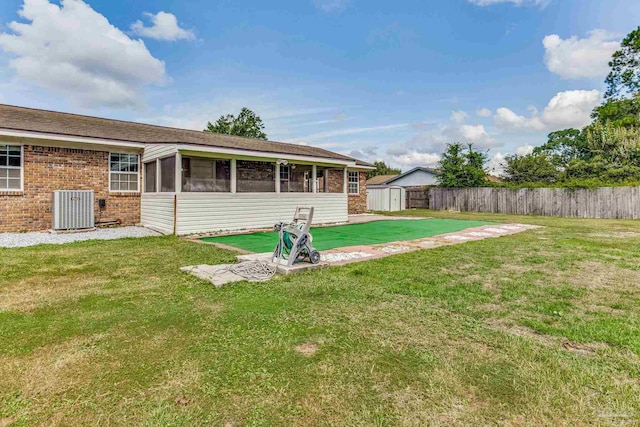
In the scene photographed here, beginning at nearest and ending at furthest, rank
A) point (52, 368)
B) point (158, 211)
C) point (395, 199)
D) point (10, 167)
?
point (52, 368)
point (10, 167)
point (158, 211)
point (395, 199)

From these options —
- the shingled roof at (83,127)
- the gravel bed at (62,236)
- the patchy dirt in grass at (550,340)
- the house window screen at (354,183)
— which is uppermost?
the shingled roof at (83,127)

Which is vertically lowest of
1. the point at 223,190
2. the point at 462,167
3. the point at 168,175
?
the point at 223,190

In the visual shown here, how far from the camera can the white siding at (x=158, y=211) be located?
9.70 meters

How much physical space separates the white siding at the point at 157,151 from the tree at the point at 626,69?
1329 inches

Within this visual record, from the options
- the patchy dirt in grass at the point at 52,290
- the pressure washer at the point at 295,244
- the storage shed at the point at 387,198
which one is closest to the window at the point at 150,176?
the patchy dirt in grass at the point at 52,290

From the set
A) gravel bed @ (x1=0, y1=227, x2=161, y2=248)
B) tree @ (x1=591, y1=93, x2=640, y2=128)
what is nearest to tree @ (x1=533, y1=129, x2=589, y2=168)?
tree @ (x1=591, y1=93, x2=640, y2=128)

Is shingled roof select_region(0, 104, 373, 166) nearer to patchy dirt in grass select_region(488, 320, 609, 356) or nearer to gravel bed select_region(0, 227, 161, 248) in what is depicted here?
gravel bed select_region(0, 227, 161, 248)

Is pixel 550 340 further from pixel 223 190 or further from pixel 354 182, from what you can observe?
pixel 354 182

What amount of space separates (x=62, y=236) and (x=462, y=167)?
72.7ft

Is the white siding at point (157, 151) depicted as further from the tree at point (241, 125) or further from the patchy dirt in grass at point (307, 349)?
the tree at point (241, 125)

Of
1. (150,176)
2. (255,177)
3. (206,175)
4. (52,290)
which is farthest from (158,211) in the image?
(52,290)

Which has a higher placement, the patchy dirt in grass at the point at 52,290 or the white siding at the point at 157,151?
the white siding at the point at 157,151

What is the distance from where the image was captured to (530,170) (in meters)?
24.9

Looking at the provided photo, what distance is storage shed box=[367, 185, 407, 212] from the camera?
23484 millimetres
